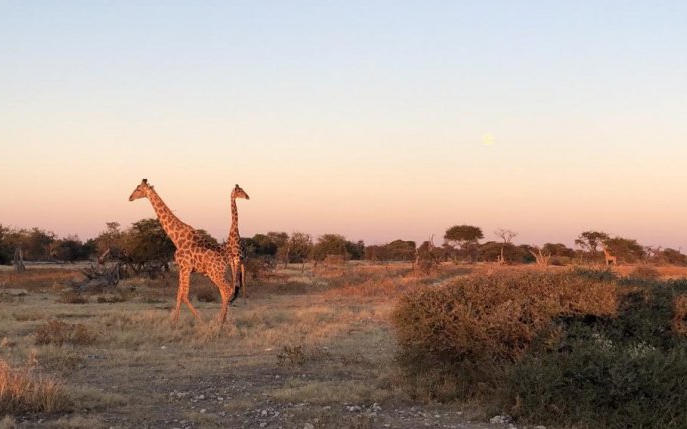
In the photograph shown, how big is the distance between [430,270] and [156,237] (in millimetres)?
16357

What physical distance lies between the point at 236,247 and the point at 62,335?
180 inches

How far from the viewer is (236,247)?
15.8 metres

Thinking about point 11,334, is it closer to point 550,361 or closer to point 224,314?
point 224,314

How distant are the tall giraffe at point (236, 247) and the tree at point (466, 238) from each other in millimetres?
55680

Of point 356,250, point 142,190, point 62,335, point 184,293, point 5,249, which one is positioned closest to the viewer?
point 62,335

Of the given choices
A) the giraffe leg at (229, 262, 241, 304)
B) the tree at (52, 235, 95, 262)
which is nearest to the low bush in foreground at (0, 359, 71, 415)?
the giraffe leg at (229, 262, 241, 304)

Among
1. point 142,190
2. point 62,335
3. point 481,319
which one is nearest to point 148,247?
point 142,190

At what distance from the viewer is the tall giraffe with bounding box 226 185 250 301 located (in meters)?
15.6

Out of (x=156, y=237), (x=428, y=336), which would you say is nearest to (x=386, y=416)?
(x=428, y=336)

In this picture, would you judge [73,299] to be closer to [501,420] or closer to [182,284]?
[182,284]

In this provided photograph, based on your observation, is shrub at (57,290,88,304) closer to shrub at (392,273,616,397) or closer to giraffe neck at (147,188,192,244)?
giraffe neck at (147,188,192,244)

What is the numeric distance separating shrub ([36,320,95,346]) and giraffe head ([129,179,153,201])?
4.46 m

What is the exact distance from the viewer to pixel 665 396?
6277 millimetres

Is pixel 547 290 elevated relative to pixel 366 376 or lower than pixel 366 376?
elevated
